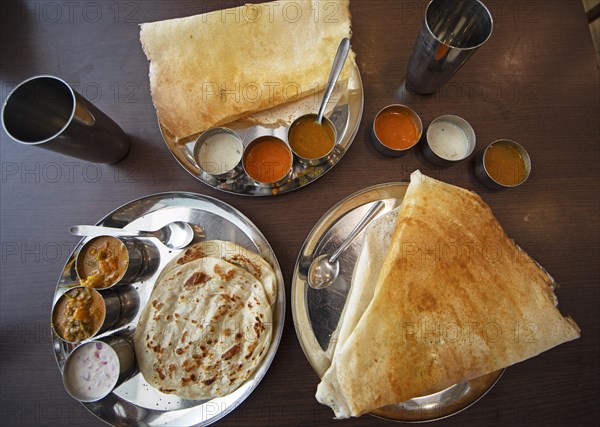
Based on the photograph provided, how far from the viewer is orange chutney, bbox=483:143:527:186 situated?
1379 millimetres

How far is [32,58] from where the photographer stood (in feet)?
5.28

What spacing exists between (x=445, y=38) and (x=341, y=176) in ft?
2.59

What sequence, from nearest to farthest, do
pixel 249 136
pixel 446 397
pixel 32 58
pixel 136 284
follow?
pixel 446 397, pixel 136 284, pixel 249 136, pixel 32 58

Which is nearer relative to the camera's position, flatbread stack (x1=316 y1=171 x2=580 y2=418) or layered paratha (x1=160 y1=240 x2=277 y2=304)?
flatbread stack (x1=316 y1=171 x2=580 y2=418)

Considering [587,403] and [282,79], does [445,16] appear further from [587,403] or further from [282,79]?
[587,403]

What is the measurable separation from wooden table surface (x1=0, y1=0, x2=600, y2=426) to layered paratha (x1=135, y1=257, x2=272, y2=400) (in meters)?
0.15

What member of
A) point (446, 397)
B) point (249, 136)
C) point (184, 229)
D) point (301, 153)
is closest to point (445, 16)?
point (301, 153)

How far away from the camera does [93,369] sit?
110cm

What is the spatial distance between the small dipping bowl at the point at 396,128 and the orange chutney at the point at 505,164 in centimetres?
33

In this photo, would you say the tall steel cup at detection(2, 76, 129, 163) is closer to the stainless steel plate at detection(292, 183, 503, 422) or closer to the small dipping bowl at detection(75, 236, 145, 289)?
the small dipping bowl at detection(75, 236, 145, 289)

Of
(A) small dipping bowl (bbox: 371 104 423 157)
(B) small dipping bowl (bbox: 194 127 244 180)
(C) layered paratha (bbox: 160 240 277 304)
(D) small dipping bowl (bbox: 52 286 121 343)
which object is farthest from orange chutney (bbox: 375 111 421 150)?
(D) small dipping bowl (bbox: 52 286 121 343)

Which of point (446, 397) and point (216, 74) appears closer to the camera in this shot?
point (446, 397)

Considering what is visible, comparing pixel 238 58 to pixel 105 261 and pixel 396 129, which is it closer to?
pixel 396 129

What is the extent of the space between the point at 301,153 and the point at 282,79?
0.38 m
